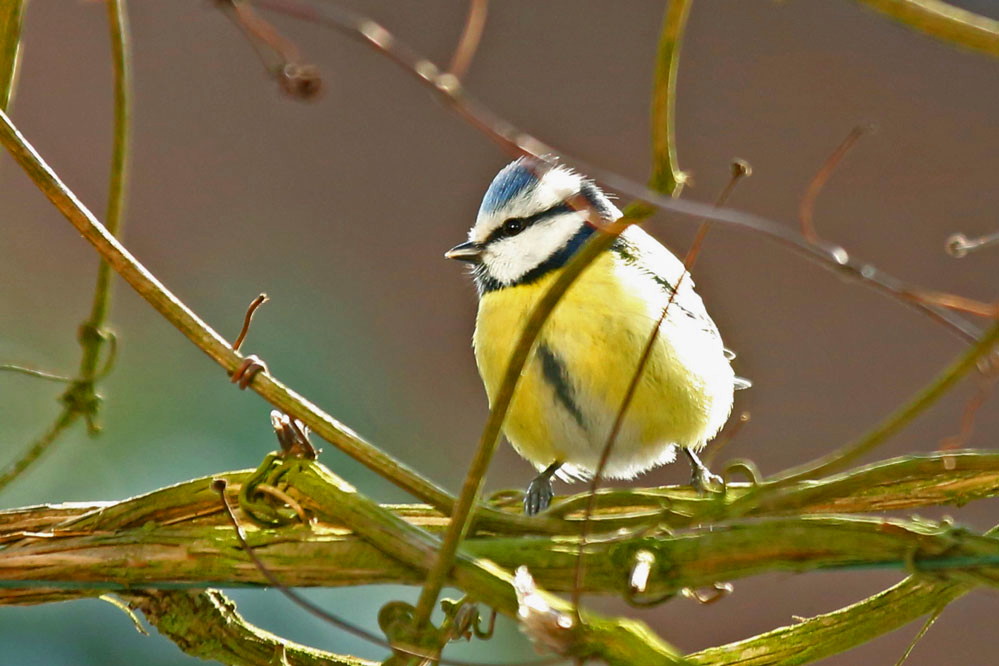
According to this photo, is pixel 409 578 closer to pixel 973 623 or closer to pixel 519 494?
pixel 519 494

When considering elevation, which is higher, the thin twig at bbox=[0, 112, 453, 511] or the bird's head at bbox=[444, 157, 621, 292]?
the bird's head at bbox=[444, 157, 621, 292]

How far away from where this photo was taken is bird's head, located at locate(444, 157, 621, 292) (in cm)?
192

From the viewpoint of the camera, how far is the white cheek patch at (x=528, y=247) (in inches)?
75.5

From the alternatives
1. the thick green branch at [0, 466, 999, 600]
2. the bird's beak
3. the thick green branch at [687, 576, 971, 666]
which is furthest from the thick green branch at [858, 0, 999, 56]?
the bird's beak

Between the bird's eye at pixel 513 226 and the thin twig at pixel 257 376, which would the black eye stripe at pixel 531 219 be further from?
the thin twig at pixel 257 376

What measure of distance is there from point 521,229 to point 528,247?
0.13ft

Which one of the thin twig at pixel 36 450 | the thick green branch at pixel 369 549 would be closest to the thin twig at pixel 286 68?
the thick green branch at pixel 369 549

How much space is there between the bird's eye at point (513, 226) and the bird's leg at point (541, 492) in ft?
1.34

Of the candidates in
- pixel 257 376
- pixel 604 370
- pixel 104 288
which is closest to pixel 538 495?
pixel 604 370

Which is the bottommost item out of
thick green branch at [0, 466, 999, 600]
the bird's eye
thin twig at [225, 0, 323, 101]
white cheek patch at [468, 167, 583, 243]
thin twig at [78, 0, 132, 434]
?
thick green branch at [0, 466, 999, 600]

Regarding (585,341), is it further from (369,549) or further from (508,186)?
(369,549)

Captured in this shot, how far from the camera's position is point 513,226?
1962 mm

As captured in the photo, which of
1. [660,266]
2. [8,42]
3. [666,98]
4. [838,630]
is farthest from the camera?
[660,266]

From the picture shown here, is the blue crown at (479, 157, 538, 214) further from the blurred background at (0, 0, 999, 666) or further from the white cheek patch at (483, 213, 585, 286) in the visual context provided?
the blurred background at (0, 0, 999, 666)
